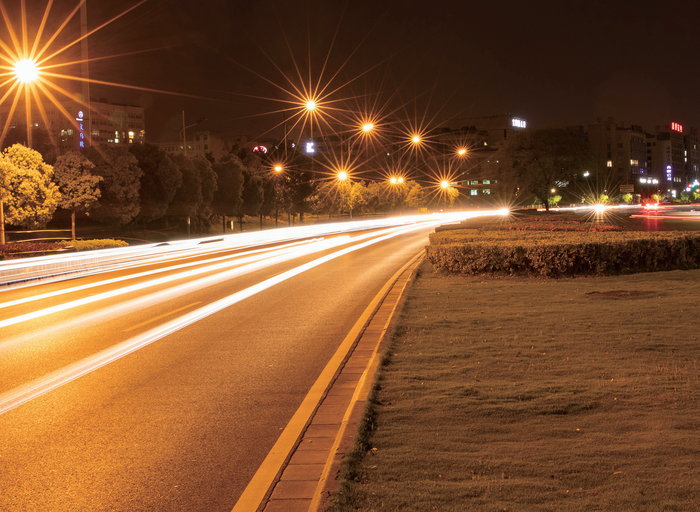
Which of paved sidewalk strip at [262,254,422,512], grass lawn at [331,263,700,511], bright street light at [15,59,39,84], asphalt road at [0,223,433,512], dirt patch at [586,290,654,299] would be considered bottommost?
asphalt road at [0,223,433,512]

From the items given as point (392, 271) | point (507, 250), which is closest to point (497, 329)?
point (507, 250)

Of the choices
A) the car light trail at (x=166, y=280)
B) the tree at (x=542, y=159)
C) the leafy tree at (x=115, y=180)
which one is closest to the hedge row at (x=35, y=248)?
the leafy tree at (x=115, y=180)

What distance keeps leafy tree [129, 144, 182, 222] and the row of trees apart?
0.06 metres

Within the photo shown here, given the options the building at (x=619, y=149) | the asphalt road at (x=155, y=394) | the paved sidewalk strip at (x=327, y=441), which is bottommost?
the asphalt road at (x=155, y=394)

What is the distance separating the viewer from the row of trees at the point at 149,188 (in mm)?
28328

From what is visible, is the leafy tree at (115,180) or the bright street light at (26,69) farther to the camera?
the leafy tree at (115,180)

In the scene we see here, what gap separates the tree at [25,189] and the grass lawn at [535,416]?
23917 millimetres

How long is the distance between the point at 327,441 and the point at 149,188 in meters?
39.8

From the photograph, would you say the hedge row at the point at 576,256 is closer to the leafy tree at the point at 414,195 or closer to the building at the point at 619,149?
the leafy tree at the point at 414,195

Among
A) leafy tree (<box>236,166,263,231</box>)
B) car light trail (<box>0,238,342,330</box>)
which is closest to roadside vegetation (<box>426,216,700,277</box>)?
car light trail (<box>0,238,342,330</box>)

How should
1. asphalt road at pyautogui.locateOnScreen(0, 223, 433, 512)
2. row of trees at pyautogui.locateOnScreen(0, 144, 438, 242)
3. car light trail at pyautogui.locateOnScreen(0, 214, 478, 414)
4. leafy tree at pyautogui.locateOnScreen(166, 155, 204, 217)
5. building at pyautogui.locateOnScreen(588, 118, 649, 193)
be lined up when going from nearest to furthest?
asphalt road at pyautogui.locateOnScreen(0, 223, 433, 512), car light trail at pyautogui.locateOnScreen(0, 214, 478, 414), row of trees at pyautogui.locateOnScreen(0, 144, 438, 242), leafy tree at pyautogui.locateOnScreen(166, 155, 204, 217), building at pyautogui.locateOnScreen(588, 118, 649, 193)

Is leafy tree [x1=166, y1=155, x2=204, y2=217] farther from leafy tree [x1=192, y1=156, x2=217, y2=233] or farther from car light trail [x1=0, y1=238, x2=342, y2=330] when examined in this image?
car light trail [x1=0, y1=238, x2=342, y2=330]

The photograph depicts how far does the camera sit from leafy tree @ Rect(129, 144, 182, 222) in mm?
41750

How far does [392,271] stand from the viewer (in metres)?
18.1
